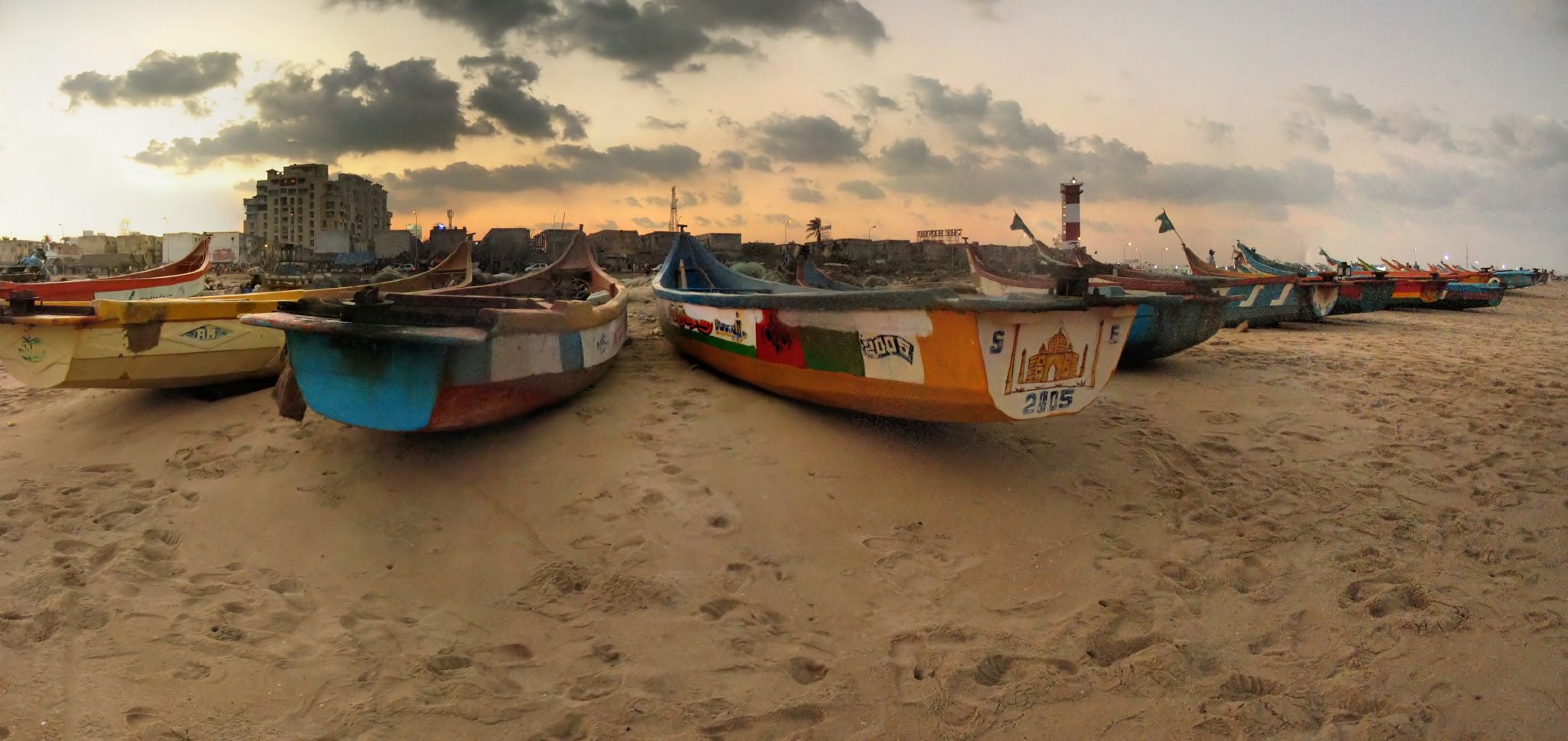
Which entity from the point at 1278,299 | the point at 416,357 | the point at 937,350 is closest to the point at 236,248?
the point at 416,357

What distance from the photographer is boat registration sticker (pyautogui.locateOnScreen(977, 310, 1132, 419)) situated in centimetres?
383

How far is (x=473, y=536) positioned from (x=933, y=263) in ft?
86.8

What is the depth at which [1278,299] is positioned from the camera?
1138 cm

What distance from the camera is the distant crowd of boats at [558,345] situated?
3.80 metres

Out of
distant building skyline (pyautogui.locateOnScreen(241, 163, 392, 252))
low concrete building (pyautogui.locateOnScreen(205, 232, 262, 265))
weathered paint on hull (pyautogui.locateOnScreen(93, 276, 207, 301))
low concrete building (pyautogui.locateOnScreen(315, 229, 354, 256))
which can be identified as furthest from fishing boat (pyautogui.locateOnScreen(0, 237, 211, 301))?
distant building skyline (pyautogui.locateOnScreen(241, 163, 392, 252))

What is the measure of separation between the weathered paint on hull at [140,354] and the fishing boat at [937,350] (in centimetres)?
390

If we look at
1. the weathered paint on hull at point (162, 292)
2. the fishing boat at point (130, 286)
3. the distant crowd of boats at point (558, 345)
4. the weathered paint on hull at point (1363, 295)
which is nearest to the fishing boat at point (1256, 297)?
the weathered paint on hull at point (1363, 295)

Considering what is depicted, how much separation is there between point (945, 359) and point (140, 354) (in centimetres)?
560

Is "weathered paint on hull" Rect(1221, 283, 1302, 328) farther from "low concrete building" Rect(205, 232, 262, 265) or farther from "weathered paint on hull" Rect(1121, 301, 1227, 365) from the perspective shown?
"low concrete building" Rect(205, 232, 262, 265)

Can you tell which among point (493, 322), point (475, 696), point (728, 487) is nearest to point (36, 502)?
point (493, 322)

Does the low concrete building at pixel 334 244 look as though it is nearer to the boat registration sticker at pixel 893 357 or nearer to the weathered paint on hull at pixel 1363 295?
the boat registration sticker at pixel 893 357

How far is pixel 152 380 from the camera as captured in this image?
16.9 ft

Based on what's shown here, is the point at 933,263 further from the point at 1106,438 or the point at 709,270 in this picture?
the point at 1106,438

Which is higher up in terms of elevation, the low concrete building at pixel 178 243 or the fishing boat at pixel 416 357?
the low concrete building at pixel 178 243
